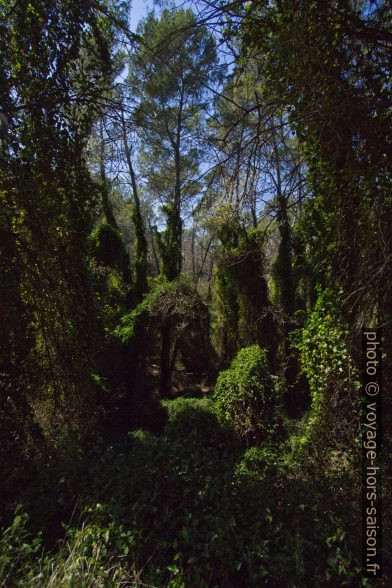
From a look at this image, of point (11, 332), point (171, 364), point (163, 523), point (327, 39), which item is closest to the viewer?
point (163, 523)

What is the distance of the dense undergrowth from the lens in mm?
2572

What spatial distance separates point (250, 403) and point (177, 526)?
453 cm

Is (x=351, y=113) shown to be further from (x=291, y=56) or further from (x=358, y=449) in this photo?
(x=358, y=449)

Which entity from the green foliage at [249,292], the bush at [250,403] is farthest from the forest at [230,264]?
the green foliage at [249,292]

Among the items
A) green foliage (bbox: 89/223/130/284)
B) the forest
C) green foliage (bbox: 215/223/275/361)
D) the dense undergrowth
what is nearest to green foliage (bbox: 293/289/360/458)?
the forest

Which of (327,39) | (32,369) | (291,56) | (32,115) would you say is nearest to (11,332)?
(32,369)

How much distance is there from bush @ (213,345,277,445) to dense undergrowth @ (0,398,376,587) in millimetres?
3137

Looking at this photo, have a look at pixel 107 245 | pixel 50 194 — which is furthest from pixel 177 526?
pixel 107 245

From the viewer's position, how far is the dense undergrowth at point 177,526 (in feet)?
8.44

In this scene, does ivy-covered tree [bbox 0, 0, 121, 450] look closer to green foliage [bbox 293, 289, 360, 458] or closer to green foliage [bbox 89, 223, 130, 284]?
green foliage [bbox 293, 289, 360, 458]

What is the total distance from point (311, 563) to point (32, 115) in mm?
5248

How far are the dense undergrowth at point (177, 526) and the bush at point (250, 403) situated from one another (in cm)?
314

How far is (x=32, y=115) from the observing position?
4.29m

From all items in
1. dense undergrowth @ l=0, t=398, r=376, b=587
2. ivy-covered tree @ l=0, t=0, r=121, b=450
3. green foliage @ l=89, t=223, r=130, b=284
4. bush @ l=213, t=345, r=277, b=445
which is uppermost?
green foliage @ l=89, t=223, r=130, b=284
